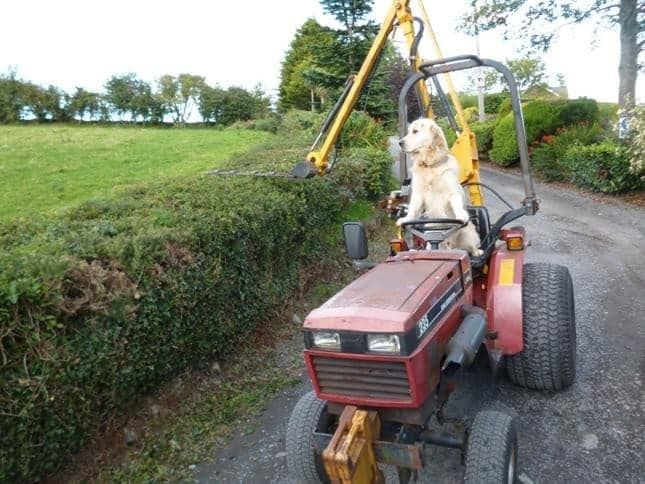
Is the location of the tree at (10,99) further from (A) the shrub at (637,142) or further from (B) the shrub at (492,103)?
(A) the shrub at (637,142)

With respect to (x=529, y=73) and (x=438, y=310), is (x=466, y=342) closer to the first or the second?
(x=438, y=310)

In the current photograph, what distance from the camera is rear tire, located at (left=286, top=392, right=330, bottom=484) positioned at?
111 inches

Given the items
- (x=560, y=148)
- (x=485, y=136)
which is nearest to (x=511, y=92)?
(x=560, y=148)

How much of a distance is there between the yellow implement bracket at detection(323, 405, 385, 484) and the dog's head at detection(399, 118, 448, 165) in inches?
86.1

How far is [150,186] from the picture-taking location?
6.19 meters

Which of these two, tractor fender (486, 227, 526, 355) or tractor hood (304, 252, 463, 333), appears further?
tractor fender (486, 227, 526, 355)

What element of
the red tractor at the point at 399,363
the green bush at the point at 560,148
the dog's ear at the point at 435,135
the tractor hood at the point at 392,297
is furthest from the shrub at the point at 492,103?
the tractor hood at the point at 392,297

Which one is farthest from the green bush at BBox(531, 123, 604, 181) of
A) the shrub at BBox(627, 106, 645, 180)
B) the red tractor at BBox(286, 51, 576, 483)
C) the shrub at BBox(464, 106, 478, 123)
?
the red tractor at BBox(286, 51, 576, 483)

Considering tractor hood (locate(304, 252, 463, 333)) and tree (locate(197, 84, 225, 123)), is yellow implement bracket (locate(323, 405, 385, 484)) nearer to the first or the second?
tractor hood (locate(304, 252, 463, 333))

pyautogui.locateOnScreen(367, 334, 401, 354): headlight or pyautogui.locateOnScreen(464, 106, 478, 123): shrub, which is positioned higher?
pyautogui.locateOnScreen(464, 106, 478, 123): shrub

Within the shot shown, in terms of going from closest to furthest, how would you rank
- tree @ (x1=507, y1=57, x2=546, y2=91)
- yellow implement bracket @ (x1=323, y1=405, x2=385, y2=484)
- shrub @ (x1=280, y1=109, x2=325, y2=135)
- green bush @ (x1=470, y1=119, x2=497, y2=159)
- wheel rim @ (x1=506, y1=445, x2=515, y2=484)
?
1. yellow implement bracket @ (x1=323, y1=405, x2=385, y2=484)
2. wheel rim @ (x1=506, y1=445, x2=515, y2=484)
3. shrub @ (x1=280, y1=109, x2=325, y2=135)
4. green bush @ (x1=470, y1=119, x2=497, y2=159)
5. tree @ (x1=507, y1=57, x2=546, y2=91)

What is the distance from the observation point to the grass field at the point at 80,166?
27.5ft

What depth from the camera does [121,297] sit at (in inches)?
133

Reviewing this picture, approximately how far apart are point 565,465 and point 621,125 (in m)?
10.9
